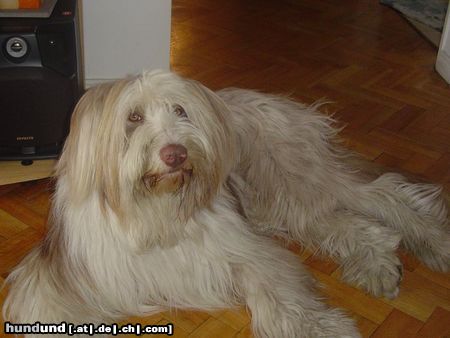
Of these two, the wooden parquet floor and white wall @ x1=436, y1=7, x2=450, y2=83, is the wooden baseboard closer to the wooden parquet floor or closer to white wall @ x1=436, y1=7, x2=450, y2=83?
the wooden parquet floor

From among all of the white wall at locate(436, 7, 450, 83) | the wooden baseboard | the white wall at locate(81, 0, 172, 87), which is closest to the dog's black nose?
the wooden baseboard

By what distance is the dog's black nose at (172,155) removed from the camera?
127cm

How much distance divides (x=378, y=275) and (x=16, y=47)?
3.92ft

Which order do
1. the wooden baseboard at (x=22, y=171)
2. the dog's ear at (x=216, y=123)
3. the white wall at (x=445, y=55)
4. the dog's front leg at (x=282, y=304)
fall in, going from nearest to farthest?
1. the dog's ear at (x=216, y=123)
2. the dog's front leg at (x=282, y=304)
3. the wooden baseboard at (x=22, y=171)
4. the white wall at (x=445, y=55)

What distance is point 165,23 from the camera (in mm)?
2742

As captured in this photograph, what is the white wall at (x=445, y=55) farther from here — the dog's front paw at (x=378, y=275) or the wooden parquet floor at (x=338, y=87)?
the dog's front paw at (x=378, y=275)

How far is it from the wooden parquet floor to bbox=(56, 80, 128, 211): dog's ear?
0.47 m

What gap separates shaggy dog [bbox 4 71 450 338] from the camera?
1.34m

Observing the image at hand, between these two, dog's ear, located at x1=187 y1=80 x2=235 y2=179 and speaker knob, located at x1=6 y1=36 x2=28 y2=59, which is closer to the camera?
dog's ear, located at x1=187 y1=80 x2=235 y2=179

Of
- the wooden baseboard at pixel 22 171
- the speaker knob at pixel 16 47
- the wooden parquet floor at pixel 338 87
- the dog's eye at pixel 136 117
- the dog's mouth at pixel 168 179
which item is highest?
the dog's eye at pixel 136 117

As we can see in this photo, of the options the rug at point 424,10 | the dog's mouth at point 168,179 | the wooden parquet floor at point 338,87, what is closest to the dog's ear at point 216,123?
the dog's mouth at point 168,179

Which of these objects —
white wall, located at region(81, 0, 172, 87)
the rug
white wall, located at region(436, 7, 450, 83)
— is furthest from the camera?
the rug

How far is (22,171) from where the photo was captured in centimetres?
209

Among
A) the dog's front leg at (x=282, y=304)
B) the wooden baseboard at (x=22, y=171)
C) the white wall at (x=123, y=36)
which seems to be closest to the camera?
the dog's front leg at (x=282, y=304)
